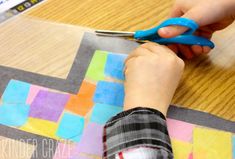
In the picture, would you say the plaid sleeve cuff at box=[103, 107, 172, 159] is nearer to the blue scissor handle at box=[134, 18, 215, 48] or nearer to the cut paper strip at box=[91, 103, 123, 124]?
the cut paper strip at box=[91, 103, 123, 124]

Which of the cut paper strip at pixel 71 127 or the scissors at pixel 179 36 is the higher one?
the scissors at pixel 179 36

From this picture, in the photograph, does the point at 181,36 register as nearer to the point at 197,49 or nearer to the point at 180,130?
the point at 197,49

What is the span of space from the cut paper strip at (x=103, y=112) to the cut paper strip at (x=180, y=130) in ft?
0.27

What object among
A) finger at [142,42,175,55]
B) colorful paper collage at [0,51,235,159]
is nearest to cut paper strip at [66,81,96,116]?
colorful paper collage at [0,51,235,159]

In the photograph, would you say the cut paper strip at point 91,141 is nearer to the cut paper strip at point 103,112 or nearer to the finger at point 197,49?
the cut paper strip at point 103,112

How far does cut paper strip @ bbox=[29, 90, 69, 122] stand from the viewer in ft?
1.62

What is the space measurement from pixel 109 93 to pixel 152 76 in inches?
3.0

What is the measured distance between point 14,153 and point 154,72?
0.80ft

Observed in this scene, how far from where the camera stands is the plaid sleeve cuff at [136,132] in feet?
1.42

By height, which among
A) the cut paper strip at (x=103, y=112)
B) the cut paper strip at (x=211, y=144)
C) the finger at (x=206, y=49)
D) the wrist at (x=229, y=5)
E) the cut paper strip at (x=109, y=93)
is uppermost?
the wrist at (x=229, y=5)

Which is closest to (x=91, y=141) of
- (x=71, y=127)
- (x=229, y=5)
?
(x=71, y=127)

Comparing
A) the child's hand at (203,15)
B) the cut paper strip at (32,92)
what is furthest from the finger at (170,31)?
the cut paper strip at (32,92)

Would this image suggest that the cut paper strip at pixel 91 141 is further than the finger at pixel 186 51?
No

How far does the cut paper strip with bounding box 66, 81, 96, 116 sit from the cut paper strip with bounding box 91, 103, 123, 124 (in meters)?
0.01
